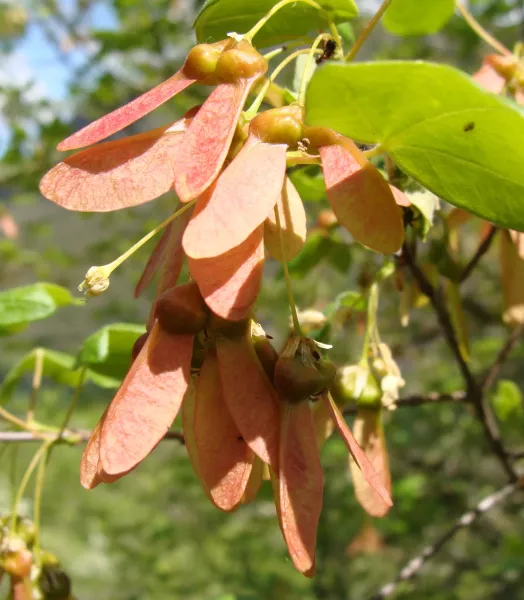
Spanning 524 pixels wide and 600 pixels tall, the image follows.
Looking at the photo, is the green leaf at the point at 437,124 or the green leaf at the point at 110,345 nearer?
the green leaf at the point at 437,124

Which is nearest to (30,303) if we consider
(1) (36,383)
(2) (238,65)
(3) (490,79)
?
(1) (36,383)

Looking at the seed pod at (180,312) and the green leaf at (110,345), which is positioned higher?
the seed pod at (180,312)

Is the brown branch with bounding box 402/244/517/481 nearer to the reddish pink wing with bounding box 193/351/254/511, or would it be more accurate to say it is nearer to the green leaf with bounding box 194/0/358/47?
the green leaf with bounding box 194/0/358/47

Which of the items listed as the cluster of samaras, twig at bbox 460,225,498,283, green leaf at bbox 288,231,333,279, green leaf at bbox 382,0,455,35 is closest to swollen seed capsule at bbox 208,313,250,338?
the cluster of samaras

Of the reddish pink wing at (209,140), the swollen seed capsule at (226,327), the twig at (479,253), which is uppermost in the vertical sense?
the reddish pink wing at (209,140)

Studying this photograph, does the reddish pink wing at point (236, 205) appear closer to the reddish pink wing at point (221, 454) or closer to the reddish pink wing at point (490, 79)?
the reddish pink wing at point (221, 454)

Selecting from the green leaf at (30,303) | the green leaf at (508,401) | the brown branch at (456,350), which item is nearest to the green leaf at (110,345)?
the green leaf at (30,303)

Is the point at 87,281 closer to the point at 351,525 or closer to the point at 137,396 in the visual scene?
the point at 137,396
